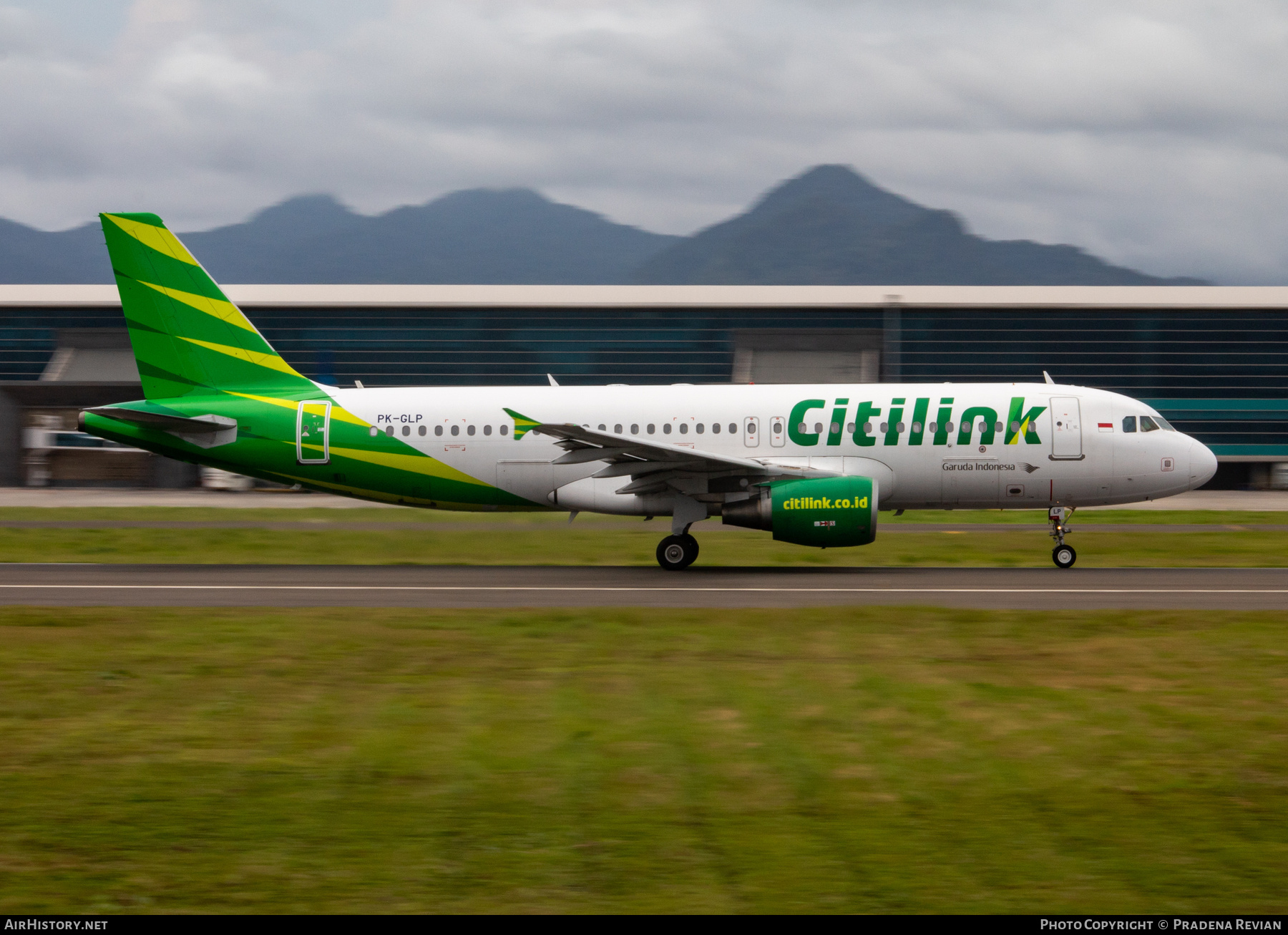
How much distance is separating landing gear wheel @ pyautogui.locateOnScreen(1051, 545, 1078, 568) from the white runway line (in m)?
3.02

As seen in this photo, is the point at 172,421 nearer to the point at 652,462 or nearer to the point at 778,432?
the point at 652,462

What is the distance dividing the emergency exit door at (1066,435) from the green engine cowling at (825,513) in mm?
3991

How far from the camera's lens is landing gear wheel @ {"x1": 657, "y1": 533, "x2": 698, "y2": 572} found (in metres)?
21.3

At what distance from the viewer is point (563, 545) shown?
80.8ft

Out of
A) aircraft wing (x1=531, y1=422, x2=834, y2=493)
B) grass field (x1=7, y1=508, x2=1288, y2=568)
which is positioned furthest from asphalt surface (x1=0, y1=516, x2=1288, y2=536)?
aircraft wing (x1=531, y1=422, x2=834, y2=493)

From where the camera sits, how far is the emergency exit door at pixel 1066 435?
70.0 feet

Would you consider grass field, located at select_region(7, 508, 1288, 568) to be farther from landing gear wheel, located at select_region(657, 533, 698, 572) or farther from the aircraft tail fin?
the aircraft tail fin

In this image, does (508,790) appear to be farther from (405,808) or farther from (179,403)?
(179,403)

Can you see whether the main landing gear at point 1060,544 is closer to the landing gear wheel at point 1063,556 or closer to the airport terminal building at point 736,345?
the landing gear wheel at point 1063,556

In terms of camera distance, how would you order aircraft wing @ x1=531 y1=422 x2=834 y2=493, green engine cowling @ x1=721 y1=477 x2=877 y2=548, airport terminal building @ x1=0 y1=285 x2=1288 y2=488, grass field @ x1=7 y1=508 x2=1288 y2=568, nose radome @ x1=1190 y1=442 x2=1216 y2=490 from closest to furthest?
1. green engine cowling @ x1=721 y1=477 x2=877 y2=548
2. aircraft wing @ x1=531 y1=422 x2=834 y2=493
3. nose radome @ x1=1190 y1=442 x2=1216 y2=490
4. grass field @ x1=7 y1=508 x2=1288 y2=568
5. airport terminal building @ x1=0 y1=285 x2=1288 y2=488

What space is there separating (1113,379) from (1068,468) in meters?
38.5

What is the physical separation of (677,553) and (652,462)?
6.18ft

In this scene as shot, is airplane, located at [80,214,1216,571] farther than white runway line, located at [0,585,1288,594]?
Yes

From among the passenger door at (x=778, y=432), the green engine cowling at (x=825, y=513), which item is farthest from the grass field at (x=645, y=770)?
the passenger door at (x=778, y=432)
